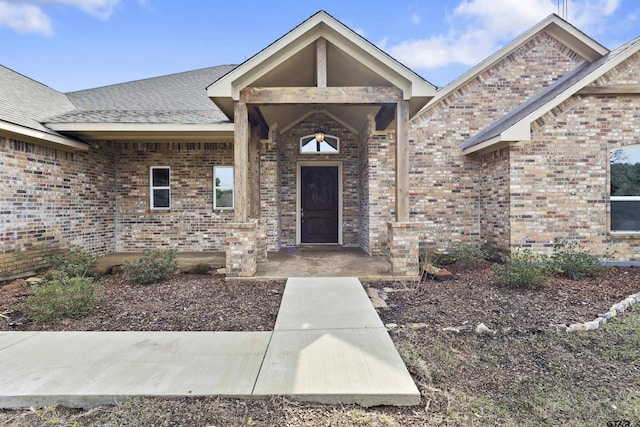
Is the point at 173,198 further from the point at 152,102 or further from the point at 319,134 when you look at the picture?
the point at 319,134

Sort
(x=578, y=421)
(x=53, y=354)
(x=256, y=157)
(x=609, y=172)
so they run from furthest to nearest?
1. (x=256, y=157)
2. (x=609, y=172)
3. (x=53, y=354)
4. (x=578, y=421)

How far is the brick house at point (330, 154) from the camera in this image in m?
5.70

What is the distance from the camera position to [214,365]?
271 cm

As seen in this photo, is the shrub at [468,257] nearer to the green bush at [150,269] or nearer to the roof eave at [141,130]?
the roof eave at [141,130]

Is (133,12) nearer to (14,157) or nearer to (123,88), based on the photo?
(123,88)

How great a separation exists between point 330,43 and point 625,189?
267 inches

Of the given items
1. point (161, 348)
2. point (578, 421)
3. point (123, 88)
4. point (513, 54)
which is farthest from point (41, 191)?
point (513, 54)

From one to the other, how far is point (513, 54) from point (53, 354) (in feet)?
35.5

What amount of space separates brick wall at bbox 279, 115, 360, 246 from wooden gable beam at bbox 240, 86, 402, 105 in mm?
3607

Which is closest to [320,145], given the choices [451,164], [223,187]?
[223,187]

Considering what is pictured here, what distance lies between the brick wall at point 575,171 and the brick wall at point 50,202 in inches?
389

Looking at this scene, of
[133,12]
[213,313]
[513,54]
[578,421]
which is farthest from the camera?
[133,12]

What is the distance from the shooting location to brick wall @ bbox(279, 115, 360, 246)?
30.5 ft

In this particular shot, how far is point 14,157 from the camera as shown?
20.4ft
